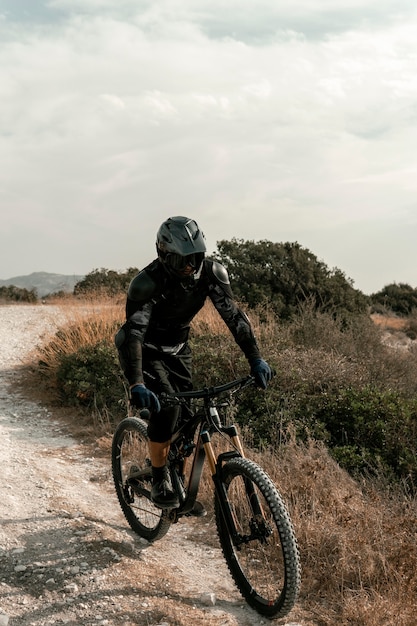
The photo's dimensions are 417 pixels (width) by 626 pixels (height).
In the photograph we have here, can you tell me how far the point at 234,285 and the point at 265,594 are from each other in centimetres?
1128

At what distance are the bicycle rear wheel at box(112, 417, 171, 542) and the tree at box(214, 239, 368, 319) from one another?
30.1 ft

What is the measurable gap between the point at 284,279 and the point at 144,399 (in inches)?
466

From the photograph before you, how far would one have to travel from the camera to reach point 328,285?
1555 centimetres

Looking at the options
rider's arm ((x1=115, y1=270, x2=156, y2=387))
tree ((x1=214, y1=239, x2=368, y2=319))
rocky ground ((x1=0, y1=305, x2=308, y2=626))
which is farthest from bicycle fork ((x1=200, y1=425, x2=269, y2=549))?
tree ((x1=214, y1=239, x2=368, y2=319))

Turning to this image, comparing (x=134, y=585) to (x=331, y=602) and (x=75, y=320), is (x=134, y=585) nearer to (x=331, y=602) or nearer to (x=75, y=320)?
(x=331, y=602)

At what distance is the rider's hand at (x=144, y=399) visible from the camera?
12.4ft

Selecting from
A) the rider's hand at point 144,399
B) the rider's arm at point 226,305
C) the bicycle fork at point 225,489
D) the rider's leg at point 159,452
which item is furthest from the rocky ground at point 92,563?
the rider's arm at point 226,305

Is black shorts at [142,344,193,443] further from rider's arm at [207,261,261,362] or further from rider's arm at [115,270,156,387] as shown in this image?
rider's arm at [207,261,261,362]

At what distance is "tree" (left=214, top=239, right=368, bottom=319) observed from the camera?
14766 mm

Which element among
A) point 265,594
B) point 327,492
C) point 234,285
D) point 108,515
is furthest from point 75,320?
point 265,594

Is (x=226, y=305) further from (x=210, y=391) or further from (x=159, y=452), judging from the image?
(x=159, y=452)

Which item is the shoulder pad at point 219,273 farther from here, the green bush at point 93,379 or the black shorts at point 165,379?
the green bush at point 93,379

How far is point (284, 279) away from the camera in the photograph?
1536cm

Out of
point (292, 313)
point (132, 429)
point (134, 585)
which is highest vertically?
point (292, 313)
